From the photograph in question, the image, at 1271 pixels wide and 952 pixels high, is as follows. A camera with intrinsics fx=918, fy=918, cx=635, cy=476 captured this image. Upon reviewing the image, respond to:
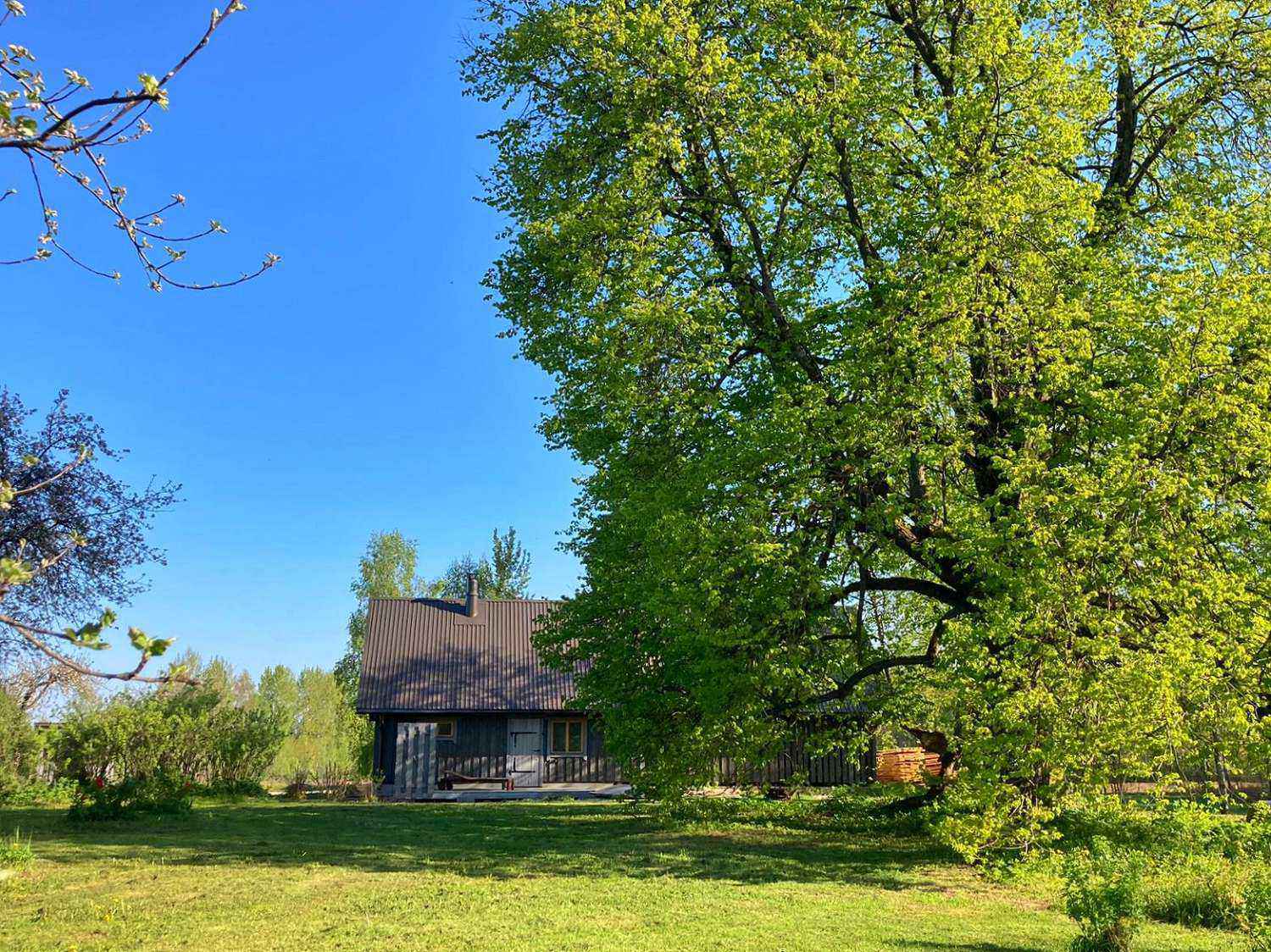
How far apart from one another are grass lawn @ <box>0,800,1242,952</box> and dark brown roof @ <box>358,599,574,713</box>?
11.9 meters

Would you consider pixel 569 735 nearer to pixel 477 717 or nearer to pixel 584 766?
pixel 584 766

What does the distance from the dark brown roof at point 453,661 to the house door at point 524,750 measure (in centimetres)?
96

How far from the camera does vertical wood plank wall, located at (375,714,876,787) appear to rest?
28.0m

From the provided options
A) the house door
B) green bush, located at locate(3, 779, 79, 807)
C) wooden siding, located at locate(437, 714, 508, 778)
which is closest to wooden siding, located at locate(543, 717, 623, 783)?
the house door

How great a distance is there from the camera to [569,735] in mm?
30047

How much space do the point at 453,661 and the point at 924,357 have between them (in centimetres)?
2240

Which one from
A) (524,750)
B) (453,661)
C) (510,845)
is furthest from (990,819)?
(453,661)

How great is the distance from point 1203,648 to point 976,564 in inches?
104

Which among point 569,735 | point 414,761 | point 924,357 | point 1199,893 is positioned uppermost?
point 924,357

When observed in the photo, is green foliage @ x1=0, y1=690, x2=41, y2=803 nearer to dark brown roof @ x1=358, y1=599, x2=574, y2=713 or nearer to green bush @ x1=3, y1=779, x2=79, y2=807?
green bush @ x1=3, y1=779, x2=79, y2=807

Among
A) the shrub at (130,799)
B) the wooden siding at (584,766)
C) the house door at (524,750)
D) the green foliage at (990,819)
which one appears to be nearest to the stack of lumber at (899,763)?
the wooden siding at (584,766)

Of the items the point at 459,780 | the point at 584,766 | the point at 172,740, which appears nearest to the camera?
the point at 172,740

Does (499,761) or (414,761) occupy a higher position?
(414,761)

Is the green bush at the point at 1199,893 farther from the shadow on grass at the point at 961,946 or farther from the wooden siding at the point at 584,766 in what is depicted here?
the wooden siding at the point at 584,766
